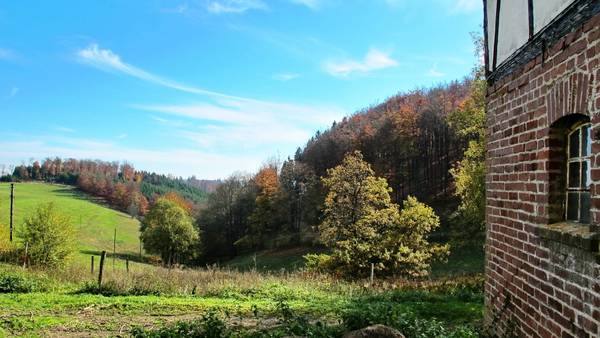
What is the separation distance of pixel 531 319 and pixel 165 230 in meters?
49.5

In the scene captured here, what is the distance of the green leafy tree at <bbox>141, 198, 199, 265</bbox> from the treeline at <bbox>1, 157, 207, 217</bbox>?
34.6 m

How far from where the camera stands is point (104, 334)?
7.15m

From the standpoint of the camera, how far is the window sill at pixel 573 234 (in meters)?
3.00

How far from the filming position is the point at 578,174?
3.65 meters

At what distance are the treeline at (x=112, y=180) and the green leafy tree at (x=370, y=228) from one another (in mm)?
67970

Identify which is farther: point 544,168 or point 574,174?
point 544,168

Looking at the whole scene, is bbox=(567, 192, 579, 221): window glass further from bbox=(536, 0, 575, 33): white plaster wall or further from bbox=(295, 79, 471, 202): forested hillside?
bbox=(295, 79, 471, 202): forested hillside

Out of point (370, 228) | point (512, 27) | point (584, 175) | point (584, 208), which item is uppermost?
point (512, 27)

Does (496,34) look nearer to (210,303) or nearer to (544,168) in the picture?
(544,168)

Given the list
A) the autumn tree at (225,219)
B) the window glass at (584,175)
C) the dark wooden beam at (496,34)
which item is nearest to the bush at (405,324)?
the window glass at (584,175)

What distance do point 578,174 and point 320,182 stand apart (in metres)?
46.9

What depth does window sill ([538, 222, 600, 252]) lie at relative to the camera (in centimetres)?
300

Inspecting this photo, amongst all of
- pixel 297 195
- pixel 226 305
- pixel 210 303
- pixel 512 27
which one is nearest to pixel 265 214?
pixel 297 195

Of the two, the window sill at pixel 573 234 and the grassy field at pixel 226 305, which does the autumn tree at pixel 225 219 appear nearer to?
the grassy field at pixel 226 305
